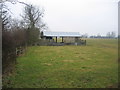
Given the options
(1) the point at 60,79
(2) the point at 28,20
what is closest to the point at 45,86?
(1) the point at 60,79

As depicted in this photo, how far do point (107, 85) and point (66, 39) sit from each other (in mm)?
47143

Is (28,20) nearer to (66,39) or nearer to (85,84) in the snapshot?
(66,39)

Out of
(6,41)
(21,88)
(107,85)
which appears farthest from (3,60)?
(107,85)

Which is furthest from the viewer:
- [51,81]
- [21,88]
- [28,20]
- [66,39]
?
[66,39]

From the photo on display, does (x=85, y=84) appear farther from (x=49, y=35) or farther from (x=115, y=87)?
(x=49, y=35)

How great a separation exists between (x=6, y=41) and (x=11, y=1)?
1.63 metres

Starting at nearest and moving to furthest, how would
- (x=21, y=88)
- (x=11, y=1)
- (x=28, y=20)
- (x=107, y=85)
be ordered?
(x=11, y=1), (x=21, y=88), (x=107, y=85), (x=28, y=20)

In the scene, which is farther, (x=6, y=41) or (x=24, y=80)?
(x=24, y=80)

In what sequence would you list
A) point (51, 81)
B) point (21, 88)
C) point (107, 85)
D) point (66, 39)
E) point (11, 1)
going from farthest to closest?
A: point (66, 39), point (51, 81), point (107, 85), point (21, 88), point (11, 1)

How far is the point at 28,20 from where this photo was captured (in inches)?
1587

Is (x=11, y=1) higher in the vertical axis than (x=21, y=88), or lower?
higher

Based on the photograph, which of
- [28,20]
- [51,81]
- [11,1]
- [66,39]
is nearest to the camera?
[11,1]

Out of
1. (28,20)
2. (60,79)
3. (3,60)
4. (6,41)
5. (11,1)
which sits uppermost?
(28,20)

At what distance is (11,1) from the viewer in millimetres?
6074
